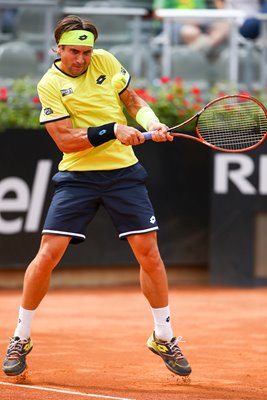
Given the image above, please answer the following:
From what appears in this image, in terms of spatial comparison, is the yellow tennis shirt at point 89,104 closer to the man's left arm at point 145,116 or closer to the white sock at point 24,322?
the man's left arm at point 145,116

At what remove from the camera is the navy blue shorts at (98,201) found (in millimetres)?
5625

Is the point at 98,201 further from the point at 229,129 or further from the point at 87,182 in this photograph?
the point at 229,129

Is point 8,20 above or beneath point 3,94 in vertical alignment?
above

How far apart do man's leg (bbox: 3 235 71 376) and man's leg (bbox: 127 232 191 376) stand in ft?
1.41

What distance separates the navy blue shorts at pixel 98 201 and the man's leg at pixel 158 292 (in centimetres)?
8

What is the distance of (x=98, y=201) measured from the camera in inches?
225

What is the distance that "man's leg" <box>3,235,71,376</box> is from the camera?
558 centimetres

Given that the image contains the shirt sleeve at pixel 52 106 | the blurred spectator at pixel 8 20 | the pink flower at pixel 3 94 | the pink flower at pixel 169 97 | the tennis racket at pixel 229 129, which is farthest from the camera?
the blurred spectator at pixel 8 20

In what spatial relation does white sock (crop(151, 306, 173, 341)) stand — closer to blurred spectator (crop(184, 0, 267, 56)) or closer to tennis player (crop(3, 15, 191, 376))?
tennis player (crop(3, 15, 191, 376))

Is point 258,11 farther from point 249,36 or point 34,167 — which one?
point 34,167

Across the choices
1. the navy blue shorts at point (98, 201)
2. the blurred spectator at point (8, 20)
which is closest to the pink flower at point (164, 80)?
the blurred spectator at point (8, 20)

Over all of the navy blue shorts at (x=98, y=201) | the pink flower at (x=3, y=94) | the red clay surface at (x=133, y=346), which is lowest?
the red clay surface at (x=133, y=346)

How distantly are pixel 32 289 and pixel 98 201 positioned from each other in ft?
2.06

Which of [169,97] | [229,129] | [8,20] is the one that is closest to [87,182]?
[229,129]
